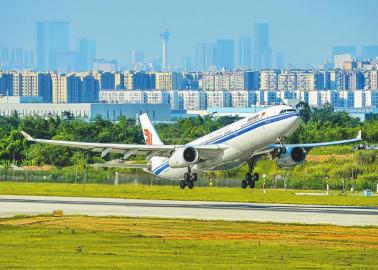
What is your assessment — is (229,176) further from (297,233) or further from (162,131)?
(162,131)

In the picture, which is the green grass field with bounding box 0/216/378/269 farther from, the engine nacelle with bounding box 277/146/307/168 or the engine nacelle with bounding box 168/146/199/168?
the engine nacelle with bounding box 277/146/307/168

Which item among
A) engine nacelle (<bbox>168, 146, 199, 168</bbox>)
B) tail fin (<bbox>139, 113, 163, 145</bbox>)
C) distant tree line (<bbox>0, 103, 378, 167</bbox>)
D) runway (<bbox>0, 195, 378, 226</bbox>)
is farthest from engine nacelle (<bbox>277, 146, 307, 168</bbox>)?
distant tree line (<bbox>0, 103, 378, 167</bbox>)

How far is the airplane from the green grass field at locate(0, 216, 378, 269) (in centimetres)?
1284

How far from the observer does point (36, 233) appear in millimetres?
63375

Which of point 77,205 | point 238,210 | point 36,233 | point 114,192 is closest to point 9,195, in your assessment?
point 114,192

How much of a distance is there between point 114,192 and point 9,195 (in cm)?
816

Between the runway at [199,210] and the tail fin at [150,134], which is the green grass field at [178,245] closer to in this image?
the runway at [199,210]

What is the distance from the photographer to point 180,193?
331ft

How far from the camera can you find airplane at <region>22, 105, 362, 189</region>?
82.2 meters

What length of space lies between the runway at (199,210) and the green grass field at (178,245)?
4.84m

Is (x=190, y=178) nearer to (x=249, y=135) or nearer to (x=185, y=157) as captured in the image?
(x=185, y=157)

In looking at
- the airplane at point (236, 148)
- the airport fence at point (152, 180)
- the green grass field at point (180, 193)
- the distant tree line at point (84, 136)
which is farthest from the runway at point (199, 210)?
the distant tree line at point (84, 136)

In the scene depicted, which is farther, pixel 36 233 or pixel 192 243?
pixel 36 233

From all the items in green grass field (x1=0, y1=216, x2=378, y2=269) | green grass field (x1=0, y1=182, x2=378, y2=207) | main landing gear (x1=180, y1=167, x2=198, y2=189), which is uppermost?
main landing gear (x1=180, y1=167, x2=198, y2=189)
